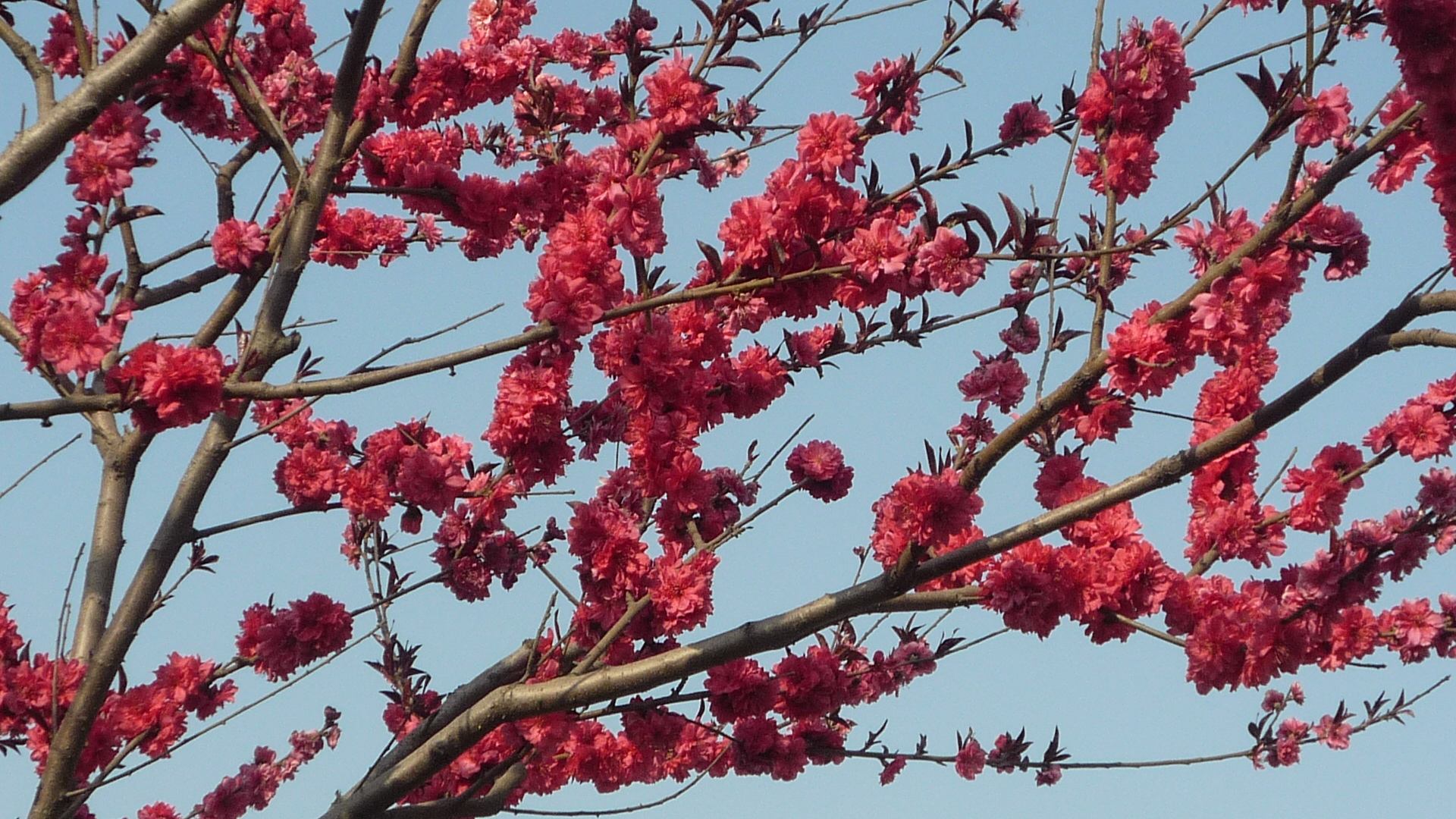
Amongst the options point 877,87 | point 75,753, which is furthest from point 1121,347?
point 75,753

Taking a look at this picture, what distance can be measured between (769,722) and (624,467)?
112cm

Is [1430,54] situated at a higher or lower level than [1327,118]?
lower

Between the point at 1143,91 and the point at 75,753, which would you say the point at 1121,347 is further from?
the point at 75,753

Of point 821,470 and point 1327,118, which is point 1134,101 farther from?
point 821,470

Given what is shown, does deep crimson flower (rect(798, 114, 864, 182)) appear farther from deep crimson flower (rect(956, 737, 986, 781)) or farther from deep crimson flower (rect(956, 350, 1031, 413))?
deep crimson flower (rect(956, 737, 986, 781))

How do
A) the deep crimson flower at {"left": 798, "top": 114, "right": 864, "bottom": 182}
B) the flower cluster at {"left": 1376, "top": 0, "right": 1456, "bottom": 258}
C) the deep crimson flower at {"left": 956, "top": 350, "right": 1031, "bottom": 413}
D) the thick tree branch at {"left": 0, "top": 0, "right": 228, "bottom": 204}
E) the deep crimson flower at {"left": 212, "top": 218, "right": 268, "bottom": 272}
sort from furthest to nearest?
1. the deep crimson flower at {"left": 212, "top": 218, "right": 268, "bottom": 272}
2. the deep crimson flower at {"left": 956, "top": 350, "right": 1031, "bottom": 413}
3. the deep crimson flower at {"left": 798, "top": 114, "right": 864, "bottom": 182}
4. the thick tree branch at {"left": 0, "top": 0, "right": 228, "bottom": 204}
5. the flower cluster at {"left": 1376, "top": 0, "right": 1456, "bottom": 258}

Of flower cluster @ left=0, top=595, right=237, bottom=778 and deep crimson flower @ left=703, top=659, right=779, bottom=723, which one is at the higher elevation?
flower cluster @ left=0, top=595, right=237, bottom=778

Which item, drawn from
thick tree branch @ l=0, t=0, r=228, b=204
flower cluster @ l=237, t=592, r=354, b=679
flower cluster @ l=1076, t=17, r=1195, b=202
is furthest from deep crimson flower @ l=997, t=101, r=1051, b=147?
flower cluster @ l=237, t=592, r=354, b=679

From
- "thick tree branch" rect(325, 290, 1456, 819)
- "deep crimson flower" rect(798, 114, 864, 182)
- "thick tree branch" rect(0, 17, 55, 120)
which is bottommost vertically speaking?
"thick tree branch" rect(325, 290, 1456, 819)

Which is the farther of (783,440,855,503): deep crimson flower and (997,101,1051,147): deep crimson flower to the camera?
(783,440,855,503): deep crimson flower

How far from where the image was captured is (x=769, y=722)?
15.7 feet

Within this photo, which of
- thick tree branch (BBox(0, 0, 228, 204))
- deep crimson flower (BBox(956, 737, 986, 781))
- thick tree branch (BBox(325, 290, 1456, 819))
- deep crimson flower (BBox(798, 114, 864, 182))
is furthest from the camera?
deep crimson flower (BBox(956, 737, 986, 781))

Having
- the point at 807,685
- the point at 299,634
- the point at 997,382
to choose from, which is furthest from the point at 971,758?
the point at 299,634

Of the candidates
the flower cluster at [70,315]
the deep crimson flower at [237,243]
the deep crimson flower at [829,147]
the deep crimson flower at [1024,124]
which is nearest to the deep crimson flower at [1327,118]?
the deep crimson flower at [1024,124]
